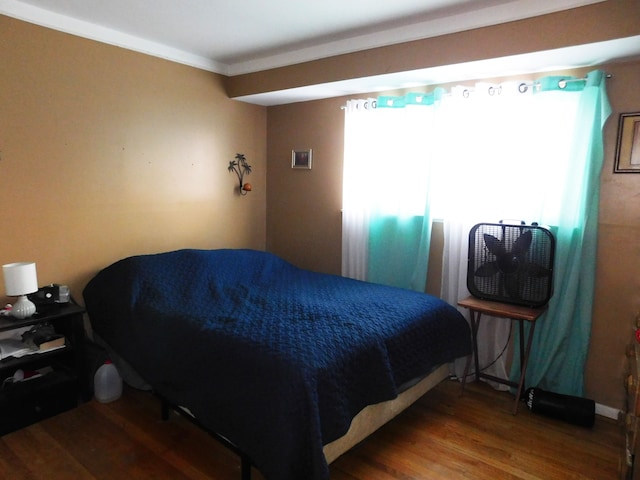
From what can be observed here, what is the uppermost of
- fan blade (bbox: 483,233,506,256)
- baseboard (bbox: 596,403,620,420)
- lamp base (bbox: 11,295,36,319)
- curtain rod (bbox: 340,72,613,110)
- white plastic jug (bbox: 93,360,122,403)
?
curtain rod (bbox: 340,72,613,110)

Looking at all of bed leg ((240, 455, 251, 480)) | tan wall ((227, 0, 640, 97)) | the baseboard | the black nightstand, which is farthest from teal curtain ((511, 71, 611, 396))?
the black nightstand

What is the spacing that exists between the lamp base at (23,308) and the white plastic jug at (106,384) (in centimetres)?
56

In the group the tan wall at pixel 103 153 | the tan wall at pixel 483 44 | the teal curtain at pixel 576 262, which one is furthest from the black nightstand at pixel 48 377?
the teal curtain at pixel 576 262

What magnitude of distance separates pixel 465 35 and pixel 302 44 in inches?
48.5

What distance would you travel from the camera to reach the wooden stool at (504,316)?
Answer: 8.32ft

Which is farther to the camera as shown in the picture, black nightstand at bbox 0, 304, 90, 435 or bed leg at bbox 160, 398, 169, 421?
bed leg at bbox 160, 398, 169, 421

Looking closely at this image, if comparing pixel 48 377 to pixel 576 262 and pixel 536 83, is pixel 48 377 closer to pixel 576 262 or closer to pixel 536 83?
pixel 576 262

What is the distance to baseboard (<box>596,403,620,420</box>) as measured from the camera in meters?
2.61

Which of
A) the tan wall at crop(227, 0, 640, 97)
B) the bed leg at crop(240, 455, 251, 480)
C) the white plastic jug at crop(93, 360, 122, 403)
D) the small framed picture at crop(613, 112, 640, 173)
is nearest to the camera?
the bed leg at crop(240, 455, 251, 480)

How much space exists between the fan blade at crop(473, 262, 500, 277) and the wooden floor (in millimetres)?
893

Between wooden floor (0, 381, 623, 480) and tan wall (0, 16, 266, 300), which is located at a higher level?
tan wall (0, 16, 266, 300)

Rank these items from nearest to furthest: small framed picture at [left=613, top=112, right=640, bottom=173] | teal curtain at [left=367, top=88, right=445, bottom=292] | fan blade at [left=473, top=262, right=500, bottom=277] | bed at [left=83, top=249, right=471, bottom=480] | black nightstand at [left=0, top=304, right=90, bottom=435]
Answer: bed at [left=83, top=249, right=471, bottom=480] → black nightstand at [left=0, top=304, right=90, bottom=435] → small framed picture at [left=613, top=112, right=640, bottom=173] → fan blade at [left=473, top=262, right=500, bottom=277] → teal curtain at [left=367, top=88, right=445, bottom=292]

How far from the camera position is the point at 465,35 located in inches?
97.1

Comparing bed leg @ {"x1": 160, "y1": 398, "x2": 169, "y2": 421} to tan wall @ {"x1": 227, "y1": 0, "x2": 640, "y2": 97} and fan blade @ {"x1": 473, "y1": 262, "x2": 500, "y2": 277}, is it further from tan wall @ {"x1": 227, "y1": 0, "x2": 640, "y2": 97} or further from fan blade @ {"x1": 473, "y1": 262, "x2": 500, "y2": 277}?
tan wall @ {"x1": 227, "y1": 0, "x2": 640, "y2": 97}
